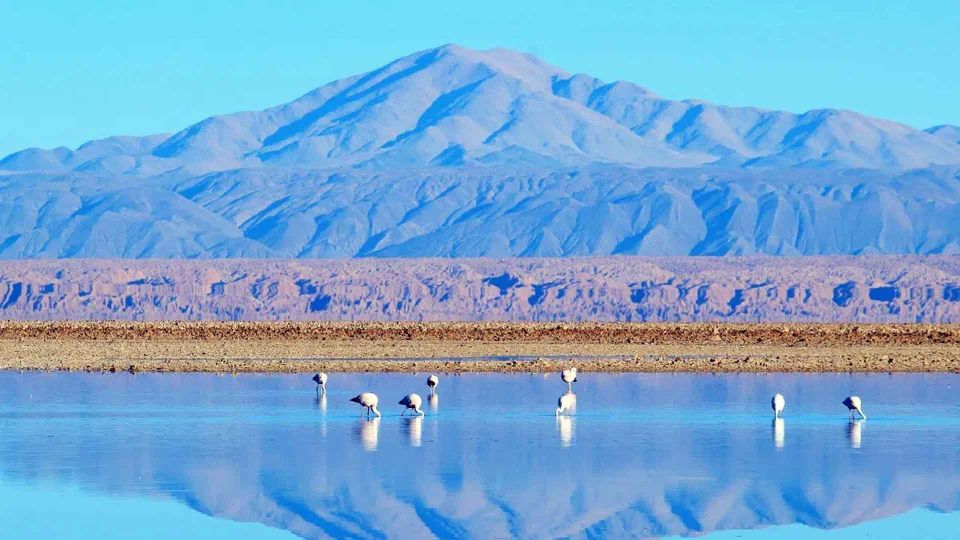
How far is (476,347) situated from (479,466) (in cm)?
2728

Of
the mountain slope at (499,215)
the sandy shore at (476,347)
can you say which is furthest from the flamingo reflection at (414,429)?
the mountain slope at (499,215)

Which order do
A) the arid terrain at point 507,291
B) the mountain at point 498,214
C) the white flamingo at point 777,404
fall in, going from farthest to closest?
the mountain at point 498,214 < the arid terrain at point 507,291 < the white flamingo at point 777,404

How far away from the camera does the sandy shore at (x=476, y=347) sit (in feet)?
120

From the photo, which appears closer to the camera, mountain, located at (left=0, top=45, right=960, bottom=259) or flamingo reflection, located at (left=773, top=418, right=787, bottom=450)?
flamingo reflection, located at (left=773, top=418, right=787, bottom=450)

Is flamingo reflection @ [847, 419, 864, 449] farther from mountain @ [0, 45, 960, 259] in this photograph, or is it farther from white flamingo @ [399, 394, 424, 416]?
mountain @ [0, 45, 960, 259]

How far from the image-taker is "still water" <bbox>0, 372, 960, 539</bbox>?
15.5 metres

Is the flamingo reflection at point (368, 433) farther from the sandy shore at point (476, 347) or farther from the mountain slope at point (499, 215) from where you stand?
the mountain slope at point (499, 215)

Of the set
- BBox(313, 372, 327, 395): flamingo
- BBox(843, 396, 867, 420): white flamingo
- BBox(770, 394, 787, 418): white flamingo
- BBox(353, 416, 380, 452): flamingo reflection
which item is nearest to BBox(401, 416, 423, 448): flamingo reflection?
BBox(353, 416, 380, 452): flamingo reflection

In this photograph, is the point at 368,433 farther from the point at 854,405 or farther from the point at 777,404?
the point at 854,405

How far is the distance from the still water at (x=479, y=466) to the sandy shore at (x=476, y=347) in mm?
7529

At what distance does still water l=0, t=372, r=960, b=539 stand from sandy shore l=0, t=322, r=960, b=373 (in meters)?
7.53

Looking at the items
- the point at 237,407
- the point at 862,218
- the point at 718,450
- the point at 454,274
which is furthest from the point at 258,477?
the point at 862,218

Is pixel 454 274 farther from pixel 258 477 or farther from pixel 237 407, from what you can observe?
pixel 258 477

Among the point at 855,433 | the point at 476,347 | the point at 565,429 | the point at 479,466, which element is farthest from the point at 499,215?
the point at 479,466
